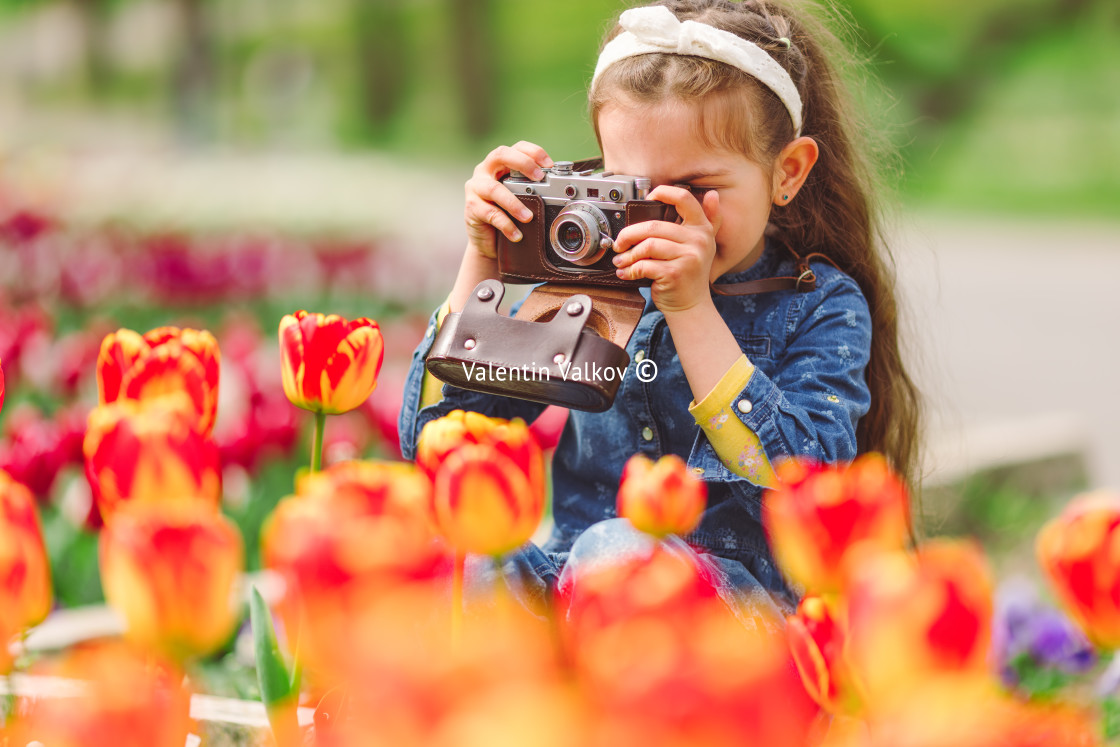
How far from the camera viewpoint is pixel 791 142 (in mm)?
1416

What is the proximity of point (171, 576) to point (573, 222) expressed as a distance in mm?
830

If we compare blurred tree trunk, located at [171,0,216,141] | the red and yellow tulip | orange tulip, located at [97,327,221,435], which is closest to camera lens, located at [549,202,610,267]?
orange tulip, located at [97,327,221,435]

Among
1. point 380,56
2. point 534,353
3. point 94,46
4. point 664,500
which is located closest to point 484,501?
point 664,500

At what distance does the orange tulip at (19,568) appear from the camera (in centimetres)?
53

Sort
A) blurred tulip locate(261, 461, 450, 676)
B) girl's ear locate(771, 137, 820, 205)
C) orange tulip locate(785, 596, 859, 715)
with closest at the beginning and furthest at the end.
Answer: blurred tulip locate(261, 461, 450, 676), orange tulip locate(785, 596, 859, 715), girl's ear locate(771, 137, 820, 205)

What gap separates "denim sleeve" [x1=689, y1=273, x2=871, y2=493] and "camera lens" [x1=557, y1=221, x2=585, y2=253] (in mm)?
244

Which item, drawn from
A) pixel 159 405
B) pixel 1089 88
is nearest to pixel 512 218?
pixel 159 405

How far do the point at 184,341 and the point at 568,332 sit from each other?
40 cm

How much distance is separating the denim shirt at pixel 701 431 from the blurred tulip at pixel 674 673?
31.6 inches

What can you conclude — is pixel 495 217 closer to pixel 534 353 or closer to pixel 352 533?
Answer: pixel 534 353

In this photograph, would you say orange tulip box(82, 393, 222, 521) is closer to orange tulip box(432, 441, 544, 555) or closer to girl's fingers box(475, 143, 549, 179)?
orange tulip box(432, 441, 544, 555)

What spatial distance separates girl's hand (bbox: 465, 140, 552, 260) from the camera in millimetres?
1308

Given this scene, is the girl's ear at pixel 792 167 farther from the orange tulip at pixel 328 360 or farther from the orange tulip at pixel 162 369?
the orange tulip at pixel 162 369

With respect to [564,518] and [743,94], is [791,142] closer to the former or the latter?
[743,94]
